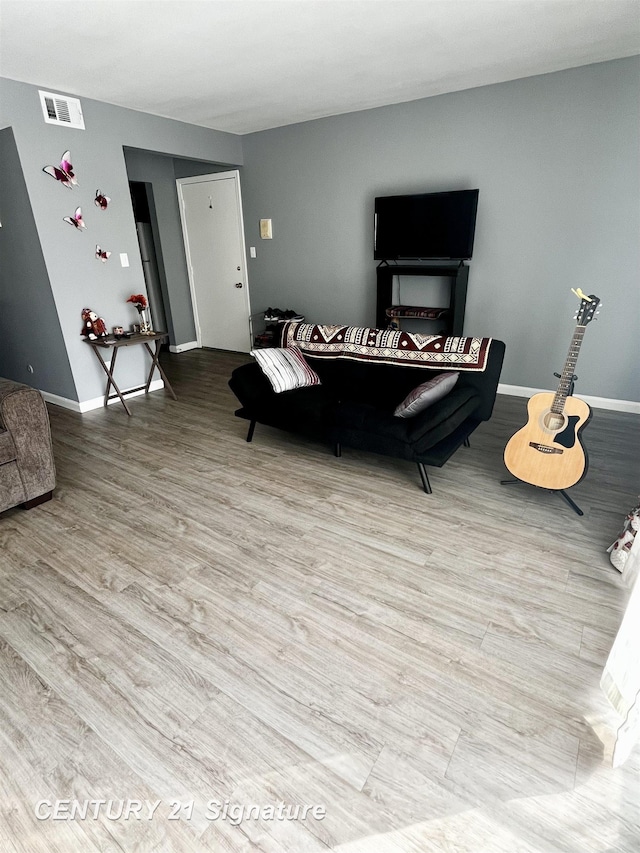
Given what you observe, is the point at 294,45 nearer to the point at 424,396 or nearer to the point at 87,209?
the point at 87,209

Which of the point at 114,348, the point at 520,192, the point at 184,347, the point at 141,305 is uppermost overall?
the point at 520,192

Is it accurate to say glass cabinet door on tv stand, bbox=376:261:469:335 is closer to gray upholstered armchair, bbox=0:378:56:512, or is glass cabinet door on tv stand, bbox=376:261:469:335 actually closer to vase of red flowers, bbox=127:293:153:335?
vase of red flowers, bbox=127:293:153:335

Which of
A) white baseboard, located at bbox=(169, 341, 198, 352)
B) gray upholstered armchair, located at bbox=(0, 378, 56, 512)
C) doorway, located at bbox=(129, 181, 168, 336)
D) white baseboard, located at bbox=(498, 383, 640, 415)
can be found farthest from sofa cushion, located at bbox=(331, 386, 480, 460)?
doorway, located at bbox=(129, 181, 168, 336)

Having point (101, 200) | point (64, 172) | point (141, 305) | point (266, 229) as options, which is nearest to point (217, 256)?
point (266, 229)

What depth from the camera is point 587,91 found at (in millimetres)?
3479

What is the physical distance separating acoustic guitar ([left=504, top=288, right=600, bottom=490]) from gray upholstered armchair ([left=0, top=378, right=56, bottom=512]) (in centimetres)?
270

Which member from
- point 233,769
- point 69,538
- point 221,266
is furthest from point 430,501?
point 221,266

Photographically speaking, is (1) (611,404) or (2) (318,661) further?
(1) (611,404)

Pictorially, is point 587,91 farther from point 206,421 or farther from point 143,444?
point 143,444

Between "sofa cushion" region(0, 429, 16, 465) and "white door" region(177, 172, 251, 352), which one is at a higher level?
"white door" region(177, 172, 251, 352)

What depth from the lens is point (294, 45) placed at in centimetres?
295

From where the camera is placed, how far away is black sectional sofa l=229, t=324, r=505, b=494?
2705mm

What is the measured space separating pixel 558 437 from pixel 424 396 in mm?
742

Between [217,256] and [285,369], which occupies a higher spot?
[217,256]
